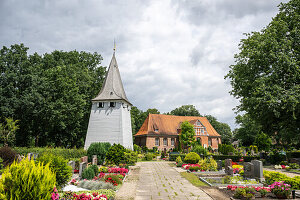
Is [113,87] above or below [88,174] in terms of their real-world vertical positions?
above

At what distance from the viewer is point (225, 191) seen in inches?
401

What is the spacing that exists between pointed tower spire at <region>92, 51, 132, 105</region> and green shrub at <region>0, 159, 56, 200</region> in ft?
80.3

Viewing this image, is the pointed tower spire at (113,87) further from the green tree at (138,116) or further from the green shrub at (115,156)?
the green tree at (138,116)

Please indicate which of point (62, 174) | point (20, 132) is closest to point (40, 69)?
point (20, 132)

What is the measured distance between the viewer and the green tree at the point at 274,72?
1747cm

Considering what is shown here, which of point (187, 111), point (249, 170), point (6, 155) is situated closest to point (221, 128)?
point (187, 111)

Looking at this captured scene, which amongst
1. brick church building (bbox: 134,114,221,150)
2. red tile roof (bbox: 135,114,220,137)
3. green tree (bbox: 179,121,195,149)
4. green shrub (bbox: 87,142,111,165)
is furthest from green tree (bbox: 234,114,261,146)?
green shrub (bbox: 87,142,111,165)

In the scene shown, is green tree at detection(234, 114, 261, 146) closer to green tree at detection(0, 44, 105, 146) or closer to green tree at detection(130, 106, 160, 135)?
green tree at detection(130, 106, 160, 135)

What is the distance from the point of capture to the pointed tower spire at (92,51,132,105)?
98.8 ft

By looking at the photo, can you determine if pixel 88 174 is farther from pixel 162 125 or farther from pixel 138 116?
pixel 138 116

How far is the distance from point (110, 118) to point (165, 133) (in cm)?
1865

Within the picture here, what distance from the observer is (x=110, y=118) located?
2911 centimetres

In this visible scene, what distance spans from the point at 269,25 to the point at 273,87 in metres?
8.52

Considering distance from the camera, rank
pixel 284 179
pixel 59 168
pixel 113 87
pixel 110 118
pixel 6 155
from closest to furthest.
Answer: pixel 59 168 → pixel 284 179 → pixel 6 155 → pixel 110 118 → pixel 113 87
